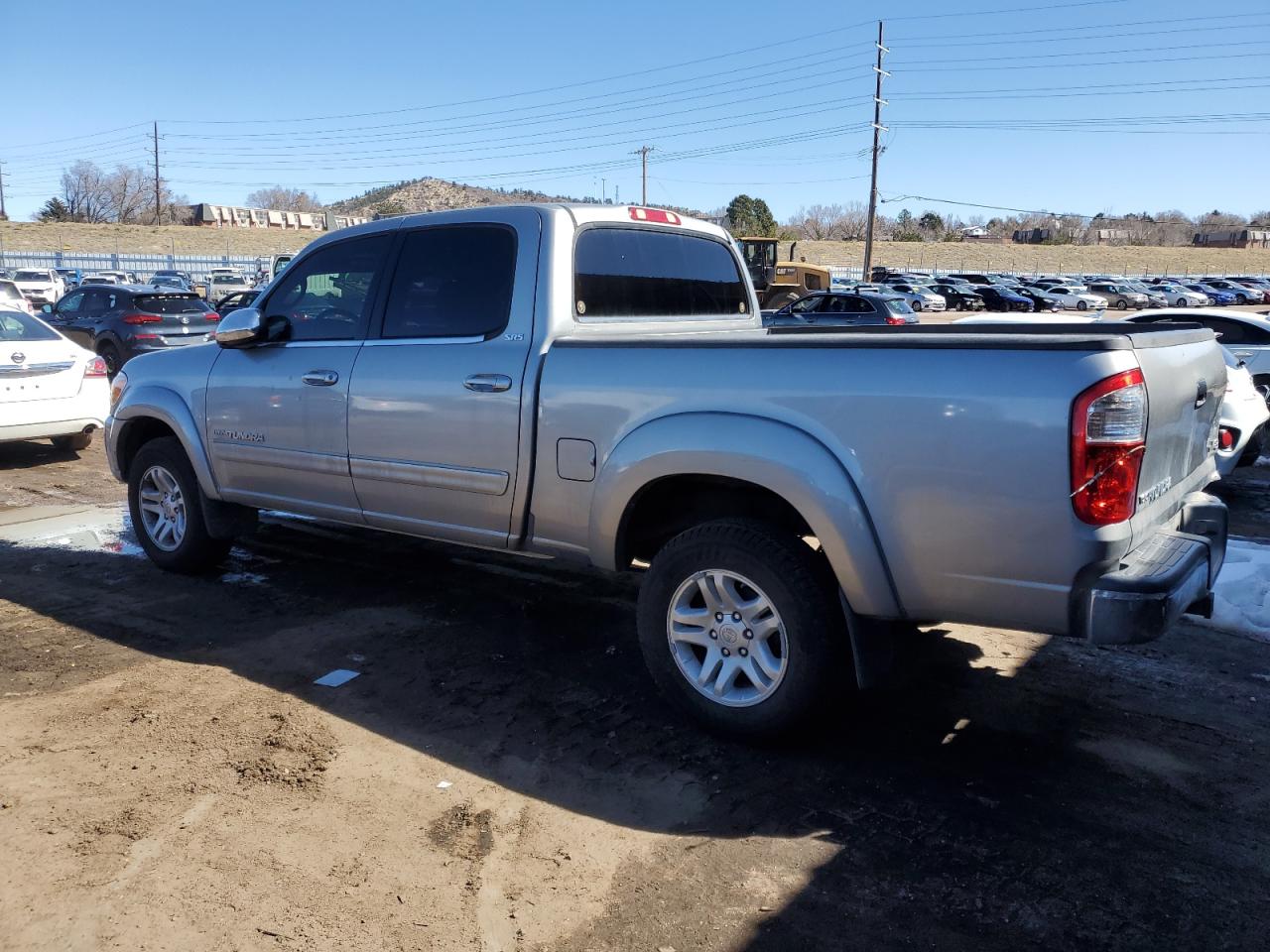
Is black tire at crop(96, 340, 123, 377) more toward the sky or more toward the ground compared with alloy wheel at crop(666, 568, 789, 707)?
more toward the sky

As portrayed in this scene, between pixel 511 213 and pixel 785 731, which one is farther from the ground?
pixel 511 213

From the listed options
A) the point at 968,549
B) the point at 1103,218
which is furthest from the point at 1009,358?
the point at 1103,218

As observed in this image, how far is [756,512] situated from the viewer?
12.9 feet

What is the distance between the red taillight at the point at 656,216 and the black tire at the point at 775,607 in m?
1.86

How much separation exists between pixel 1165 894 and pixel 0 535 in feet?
24.1

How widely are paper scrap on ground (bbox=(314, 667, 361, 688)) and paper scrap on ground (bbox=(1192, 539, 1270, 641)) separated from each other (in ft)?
14.1

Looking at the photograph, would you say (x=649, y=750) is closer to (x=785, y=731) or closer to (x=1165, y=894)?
(x=785, y=731)

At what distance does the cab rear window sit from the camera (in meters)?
4.63

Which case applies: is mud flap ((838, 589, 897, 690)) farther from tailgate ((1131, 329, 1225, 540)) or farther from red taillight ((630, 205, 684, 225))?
red taillight ((630, 205, 684, 225))

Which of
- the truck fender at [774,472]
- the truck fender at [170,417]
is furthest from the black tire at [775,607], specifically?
the truck fender at [170,417]

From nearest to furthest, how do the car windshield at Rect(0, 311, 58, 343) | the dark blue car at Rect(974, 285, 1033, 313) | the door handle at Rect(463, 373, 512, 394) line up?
the door handle at Rect(463, 373, 512, 394) < the car windshield at Rect(0, 311, 58, 343) < the dark blue car at Rect(974, 285, 1033, 313)

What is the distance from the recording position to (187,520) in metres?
5.86

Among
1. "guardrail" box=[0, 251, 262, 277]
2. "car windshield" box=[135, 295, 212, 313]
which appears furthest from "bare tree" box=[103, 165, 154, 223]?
"car windshield" box=[135, 295, 212, 313]

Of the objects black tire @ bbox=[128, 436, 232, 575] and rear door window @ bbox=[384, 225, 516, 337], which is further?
black tire @ bbox=[128, 436, 232, 575]
